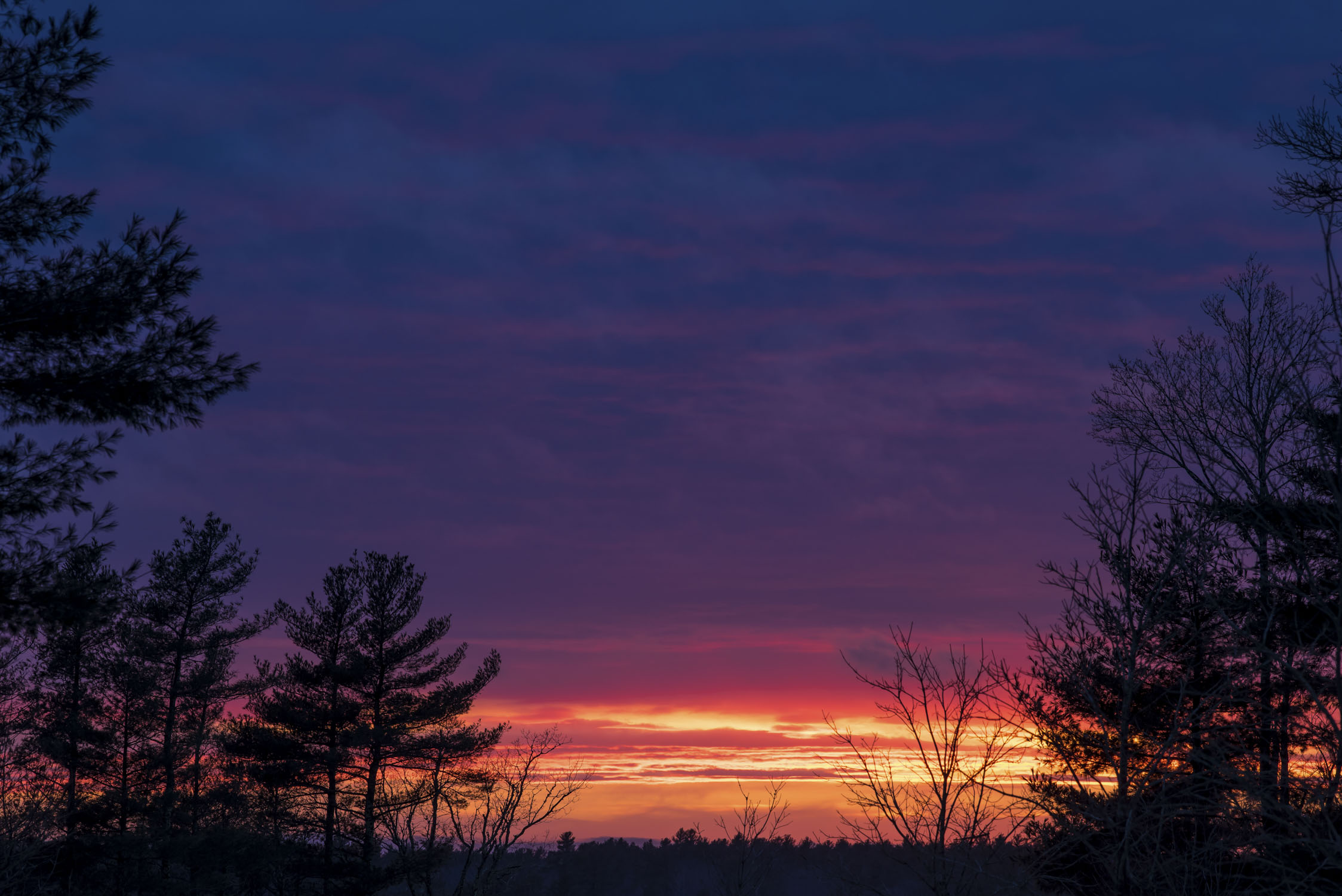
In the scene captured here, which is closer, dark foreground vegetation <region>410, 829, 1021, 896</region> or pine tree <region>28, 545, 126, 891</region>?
pine tree <region>28, 545, 126, 891</region>

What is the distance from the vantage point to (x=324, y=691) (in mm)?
30688

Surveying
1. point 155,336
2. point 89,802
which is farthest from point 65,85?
point 89,802

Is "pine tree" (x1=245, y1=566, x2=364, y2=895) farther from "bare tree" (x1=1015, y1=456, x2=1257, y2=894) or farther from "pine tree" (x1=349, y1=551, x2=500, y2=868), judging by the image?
"bare tree" (x1=1015, y1=456, x2=1257, y2=894)

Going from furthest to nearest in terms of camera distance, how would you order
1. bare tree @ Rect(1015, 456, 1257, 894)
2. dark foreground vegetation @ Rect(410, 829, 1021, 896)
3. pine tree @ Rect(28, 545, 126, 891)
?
dark foreground vegetation @ Rect(410, 829, 1021, 896) → pine tree @ Rect(28, 545, 126, 891) → bare tree @ Rect(1015, 456, 1257, 894)

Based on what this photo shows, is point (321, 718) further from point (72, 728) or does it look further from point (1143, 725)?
point (1143, 725)

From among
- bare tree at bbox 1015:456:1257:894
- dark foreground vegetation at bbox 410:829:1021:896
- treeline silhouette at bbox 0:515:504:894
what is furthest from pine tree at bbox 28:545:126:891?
dark foreground vegetation at bbox 410:829:1021:896

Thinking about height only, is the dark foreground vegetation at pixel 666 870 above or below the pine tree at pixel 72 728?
below

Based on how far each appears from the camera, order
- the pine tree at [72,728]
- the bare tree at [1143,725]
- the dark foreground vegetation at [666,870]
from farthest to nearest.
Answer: the dark foreground vegetation at [666,870], the pine tree at [72,728], the bare tree at [1143,725]

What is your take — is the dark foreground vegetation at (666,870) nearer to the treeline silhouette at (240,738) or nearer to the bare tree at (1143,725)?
the treeline silhouette at (240,738)

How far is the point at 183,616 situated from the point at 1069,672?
26282mm

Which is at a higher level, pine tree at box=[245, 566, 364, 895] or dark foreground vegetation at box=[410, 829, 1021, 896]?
pine tree at box=[245, 566, 364, 895]

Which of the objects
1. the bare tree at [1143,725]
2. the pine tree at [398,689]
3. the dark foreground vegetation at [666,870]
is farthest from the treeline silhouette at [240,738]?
the dark foreground vegetation at [666,870]

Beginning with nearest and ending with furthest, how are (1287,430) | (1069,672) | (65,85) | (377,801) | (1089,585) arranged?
(65,85)
(1089,585)
(1069,672)
(1287,430)
(377,801)

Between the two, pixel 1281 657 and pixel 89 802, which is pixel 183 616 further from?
pixel 1281 657
